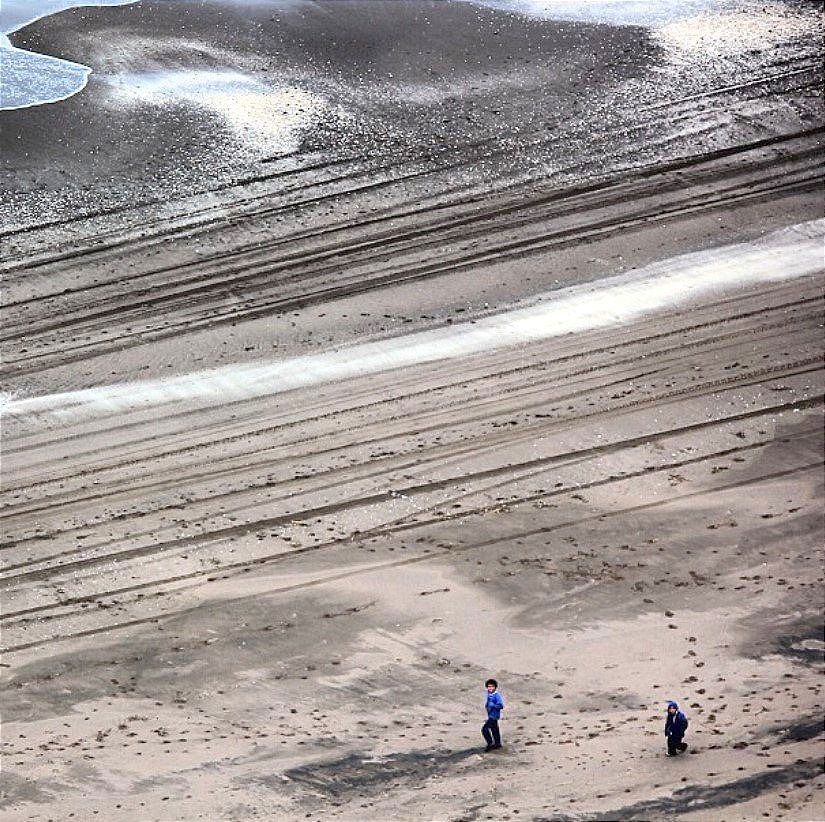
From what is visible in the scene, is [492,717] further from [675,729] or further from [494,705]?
[675,729]

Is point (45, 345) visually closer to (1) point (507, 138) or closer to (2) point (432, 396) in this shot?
(2) point (432, 396)

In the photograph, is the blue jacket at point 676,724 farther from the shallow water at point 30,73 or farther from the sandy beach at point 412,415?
the shallow water at point 30,73

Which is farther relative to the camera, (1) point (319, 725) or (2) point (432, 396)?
(2) point (432, 396)

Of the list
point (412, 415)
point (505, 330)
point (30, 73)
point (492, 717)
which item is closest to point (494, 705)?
point (492, 717)

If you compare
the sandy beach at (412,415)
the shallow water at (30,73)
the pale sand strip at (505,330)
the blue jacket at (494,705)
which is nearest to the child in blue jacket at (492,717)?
the blue jacket at (494,705)

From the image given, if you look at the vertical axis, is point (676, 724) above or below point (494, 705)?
below

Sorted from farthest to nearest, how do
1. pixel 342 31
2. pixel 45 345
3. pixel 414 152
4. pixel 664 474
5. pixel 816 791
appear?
pixel 342 31 < pixel 414 152 < pixel 45 345 < pixel 664 474 < pixel 816 791

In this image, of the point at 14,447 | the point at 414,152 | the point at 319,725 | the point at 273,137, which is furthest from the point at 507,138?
the point at 319,725
